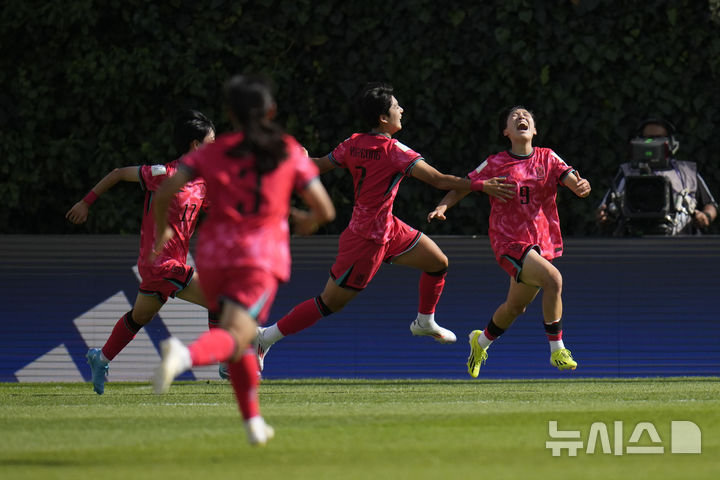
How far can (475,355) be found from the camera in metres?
9.17

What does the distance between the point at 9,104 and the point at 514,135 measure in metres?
5.50

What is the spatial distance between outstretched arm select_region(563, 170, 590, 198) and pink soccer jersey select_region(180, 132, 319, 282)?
373cm

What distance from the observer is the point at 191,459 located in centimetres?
523

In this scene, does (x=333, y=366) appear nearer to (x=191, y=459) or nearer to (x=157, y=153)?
(x=157, y=153)

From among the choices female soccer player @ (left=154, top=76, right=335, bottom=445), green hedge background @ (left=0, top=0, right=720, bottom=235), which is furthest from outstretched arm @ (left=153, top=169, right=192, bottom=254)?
green hedge background @ (left=0, top=0, right=720, bottom=235)

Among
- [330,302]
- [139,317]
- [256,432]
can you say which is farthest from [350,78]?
[256,432]

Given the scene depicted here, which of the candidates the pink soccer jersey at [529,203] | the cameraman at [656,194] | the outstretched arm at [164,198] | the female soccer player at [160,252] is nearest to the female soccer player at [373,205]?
the pink soccer jersey at [529,203]

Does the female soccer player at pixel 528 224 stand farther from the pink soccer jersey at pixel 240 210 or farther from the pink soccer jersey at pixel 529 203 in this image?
the pink soccer jersey at pixel 240 210

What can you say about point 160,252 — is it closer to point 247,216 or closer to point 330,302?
point 330,302

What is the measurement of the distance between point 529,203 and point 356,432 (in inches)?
124

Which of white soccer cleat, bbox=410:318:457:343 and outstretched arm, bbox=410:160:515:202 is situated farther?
white soccer cleat, bbox=410:318:457:343

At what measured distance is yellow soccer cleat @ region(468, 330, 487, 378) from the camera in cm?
915

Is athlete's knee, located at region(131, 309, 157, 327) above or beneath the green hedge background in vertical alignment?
beneath

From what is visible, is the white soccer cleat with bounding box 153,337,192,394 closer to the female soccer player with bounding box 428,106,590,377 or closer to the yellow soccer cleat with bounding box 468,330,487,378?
the female soccer player with bounding box 428,106,590,377
